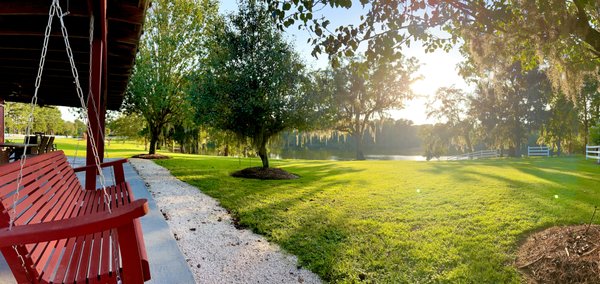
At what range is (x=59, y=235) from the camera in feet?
5.38

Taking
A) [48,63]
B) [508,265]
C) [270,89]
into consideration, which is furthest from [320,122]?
[508,265]

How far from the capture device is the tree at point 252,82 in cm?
1195

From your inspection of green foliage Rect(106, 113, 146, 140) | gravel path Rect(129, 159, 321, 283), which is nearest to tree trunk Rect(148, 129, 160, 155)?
green foliage Rect(106, 113, 146, 140)

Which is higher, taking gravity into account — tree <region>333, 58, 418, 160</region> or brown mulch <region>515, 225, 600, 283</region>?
tree <region>333, 58, 418, 160</region>

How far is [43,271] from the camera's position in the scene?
6.85ft

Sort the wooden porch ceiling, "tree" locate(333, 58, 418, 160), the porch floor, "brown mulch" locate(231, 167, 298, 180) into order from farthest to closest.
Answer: "tree" locate(333, 58, 418, 160) → "brown mulch" locate(231, 167, 298, 180) → the wooden porch ceiling → the porch floor

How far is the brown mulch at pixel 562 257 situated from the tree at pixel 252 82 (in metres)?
8.71

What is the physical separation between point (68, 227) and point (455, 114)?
29.5 metres

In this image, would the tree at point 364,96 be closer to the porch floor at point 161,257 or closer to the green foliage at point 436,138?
the green foliage at point 436,138

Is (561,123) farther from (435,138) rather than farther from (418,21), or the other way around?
(418,21)

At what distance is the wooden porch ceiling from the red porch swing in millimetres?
1689

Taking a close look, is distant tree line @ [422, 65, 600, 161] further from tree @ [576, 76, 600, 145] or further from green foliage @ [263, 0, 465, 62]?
green foliage @ [263, 0, 465, 62]

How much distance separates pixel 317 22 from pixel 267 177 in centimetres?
823

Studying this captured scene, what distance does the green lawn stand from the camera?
3924 mm
